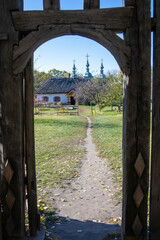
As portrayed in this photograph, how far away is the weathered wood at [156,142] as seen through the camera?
252 centimetres

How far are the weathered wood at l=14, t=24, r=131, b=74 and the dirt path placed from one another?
2.67 m

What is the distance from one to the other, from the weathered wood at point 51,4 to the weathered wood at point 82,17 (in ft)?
0.23

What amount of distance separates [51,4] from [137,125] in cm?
183

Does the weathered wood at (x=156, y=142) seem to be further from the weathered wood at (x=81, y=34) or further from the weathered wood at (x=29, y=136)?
the weathered wood at (x=29, y=136)

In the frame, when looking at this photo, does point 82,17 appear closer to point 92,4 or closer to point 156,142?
point 92,4

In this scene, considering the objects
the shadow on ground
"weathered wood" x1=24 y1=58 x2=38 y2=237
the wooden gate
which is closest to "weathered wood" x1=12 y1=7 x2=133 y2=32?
the wooden gate

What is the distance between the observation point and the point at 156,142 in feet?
8.58

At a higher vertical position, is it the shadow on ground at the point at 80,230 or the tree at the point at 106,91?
the tree at the point at 106,91

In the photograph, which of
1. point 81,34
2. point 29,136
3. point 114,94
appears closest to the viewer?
point 81,34

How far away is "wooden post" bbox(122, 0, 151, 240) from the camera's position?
2.46m

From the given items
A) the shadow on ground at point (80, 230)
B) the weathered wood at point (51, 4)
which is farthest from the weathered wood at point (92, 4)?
the shadow on ground at point (80, 230)

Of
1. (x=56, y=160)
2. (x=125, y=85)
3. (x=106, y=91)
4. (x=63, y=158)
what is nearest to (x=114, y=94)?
(x=106, y=91)

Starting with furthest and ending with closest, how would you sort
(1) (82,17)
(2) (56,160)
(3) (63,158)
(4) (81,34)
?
(3) (63,158) → (2) (56,160) → (4) (81,34) → (1) (82,17)

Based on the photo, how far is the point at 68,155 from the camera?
830cm
